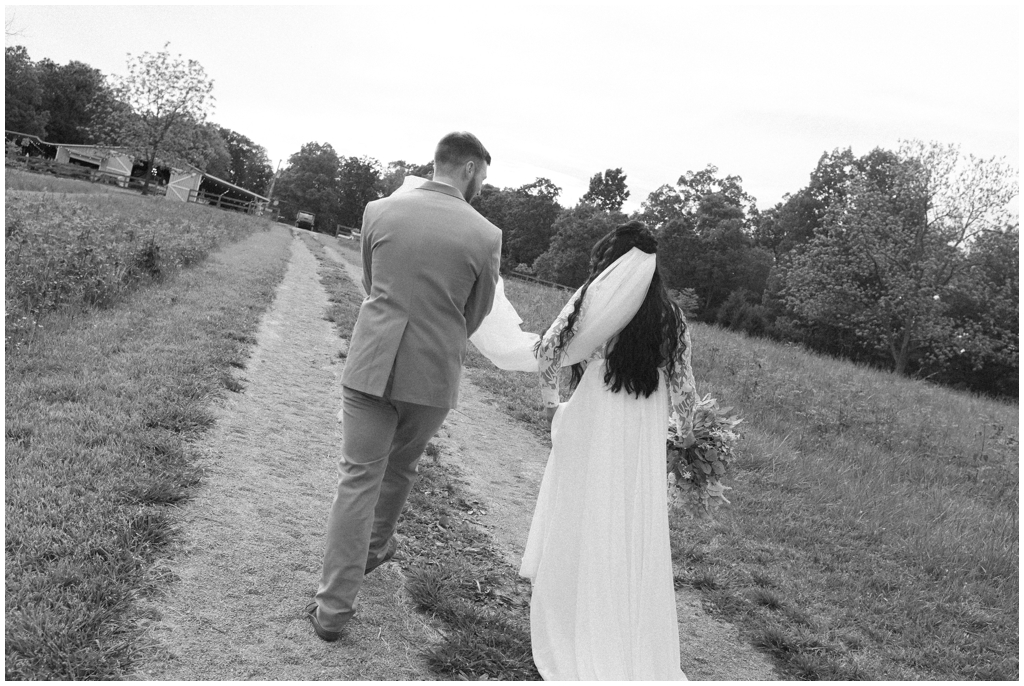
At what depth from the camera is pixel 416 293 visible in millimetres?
3279

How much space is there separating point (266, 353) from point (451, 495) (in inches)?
168

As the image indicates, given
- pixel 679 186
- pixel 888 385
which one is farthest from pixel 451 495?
pixel 679 186

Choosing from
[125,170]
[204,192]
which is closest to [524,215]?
[204,192]

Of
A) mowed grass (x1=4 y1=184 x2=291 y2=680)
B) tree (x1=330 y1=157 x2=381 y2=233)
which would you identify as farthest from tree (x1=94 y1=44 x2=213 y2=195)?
mowed grass (x1=4 y1=184 x2=291 y2=680)

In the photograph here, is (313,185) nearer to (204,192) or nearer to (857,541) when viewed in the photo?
(204,192)

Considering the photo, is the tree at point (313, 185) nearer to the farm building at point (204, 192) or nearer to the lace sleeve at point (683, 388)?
the farm building at point (204, 192)

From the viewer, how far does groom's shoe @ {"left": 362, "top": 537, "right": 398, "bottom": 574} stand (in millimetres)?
3812

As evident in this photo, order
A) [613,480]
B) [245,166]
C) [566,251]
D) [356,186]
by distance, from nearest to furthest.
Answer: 1. [613,480]
2. [566,251]
3. [356,186]
4. [245,166]

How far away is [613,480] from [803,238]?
57057 millimetres

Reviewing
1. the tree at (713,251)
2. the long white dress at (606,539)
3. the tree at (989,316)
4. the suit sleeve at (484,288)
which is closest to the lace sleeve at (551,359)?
the long white dress at (606,539)

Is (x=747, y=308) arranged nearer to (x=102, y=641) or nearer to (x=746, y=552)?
(x=746, y=552)

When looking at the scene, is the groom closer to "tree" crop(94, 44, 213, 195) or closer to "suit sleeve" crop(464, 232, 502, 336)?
"suit sleeve" crop(464, 232, 502, 336)

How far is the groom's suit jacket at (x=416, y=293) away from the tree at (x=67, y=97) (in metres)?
83.9

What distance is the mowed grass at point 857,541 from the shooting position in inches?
172
